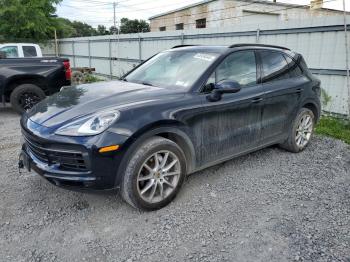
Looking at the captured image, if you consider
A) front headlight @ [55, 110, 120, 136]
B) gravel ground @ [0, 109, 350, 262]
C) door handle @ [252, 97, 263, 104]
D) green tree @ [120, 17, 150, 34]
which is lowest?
gravel ground @ [0, 109, 350, 262]

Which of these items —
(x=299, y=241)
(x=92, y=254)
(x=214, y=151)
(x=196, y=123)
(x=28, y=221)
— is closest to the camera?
(x=92, y=254)

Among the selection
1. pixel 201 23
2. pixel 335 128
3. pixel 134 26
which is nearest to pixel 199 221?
pixel 335 128

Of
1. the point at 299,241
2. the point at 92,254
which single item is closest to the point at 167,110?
the point at 92,254

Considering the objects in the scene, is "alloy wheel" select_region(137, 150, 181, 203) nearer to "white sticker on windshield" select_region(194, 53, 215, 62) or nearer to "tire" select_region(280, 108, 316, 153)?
"white sticker on windshield" select_region(194, 53, 215, 62)

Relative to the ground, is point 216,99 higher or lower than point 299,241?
higher

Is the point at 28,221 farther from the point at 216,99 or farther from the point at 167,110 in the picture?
the point at 216,99

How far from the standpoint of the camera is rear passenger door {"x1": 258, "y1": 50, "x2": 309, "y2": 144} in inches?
161

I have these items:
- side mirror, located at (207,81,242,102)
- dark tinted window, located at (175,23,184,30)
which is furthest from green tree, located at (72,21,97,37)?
side mirror, located at (207,81,242,102)

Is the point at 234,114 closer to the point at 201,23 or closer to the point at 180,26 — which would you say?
the point at 201,23

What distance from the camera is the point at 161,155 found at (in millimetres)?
3090

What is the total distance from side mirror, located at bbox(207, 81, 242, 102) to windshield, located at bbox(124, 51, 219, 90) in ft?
0.85

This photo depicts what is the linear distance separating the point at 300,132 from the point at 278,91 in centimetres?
103

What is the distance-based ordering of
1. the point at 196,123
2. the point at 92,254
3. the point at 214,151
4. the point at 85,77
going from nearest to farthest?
1. the point at 92,254
2. the point at 196,123
3. the point at 214,151
4. the point at 85,77

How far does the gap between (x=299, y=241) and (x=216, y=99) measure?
1.64 metres
